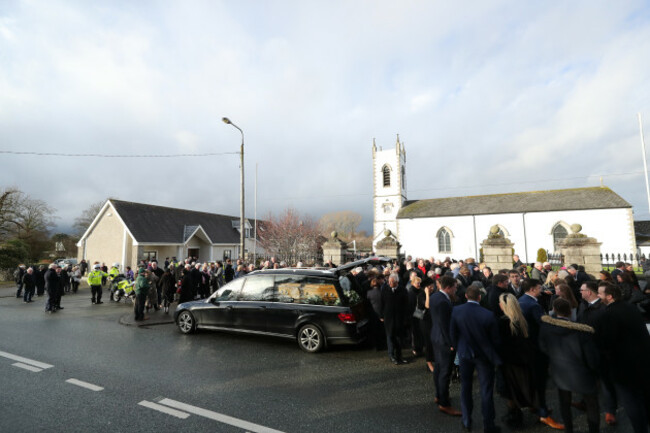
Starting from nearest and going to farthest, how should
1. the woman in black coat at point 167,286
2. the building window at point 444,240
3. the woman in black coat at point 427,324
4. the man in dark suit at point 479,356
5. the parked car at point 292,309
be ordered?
the man in dark suit at point 479,356 → the woman in black coat at point 427,324 → the parked car at point 292,309 → the woman in black coat at point 167,286 → the building window at point 444,240

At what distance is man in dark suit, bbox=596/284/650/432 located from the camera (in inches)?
132

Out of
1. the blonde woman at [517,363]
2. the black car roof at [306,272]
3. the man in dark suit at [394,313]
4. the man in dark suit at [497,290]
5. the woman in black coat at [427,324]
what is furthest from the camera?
the black car roof at [306,272]

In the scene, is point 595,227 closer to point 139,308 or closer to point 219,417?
point 219,417

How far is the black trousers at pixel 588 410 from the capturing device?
3.34 meters

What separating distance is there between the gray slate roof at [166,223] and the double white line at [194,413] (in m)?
23.2

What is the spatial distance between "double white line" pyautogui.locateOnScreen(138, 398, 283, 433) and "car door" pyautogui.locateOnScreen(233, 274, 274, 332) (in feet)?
9.20

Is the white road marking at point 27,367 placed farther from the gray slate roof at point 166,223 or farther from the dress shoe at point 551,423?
the gray slate roof at point 166,223

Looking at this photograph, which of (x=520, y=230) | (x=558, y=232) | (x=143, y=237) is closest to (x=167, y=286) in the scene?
(x=143, y=237)

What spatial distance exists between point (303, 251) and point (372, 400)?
20682 mm

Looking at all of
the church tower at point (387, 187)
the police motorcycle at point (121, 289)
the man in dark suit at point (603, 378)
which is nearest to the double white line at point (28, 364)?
the police motorcycle at point (121, 289)

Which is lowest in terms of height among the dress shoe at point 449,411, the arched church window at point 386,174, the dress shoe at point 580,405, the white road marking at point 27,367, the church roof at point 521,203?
the dress shoe at point 580,405

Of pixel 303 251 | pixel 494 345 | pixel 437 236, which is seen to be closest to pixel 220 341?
pixel 494 345

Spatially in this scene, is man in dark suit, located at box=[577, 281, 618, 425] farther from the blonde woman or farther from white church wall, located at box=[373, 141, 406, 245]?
white church wall, located at box=[373, 141, 406, 245]

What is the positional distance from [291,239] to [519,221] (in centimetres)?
2317
